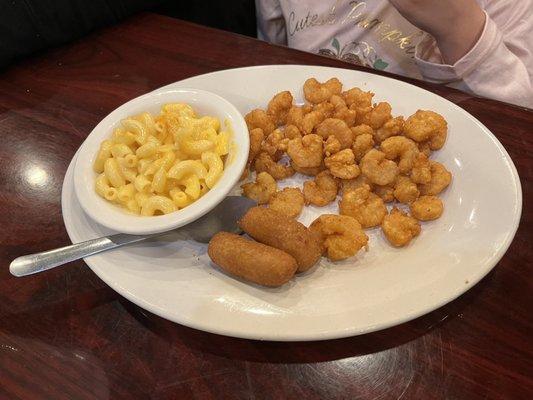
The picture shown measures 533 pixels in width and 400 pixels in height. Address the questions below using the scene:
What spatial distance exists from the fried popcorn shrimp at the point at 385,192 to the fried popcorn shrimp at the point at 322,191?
0.33 ft

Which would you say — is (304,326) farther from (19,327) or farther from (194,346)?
(19,327)

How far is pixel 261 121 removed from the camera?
1.21m

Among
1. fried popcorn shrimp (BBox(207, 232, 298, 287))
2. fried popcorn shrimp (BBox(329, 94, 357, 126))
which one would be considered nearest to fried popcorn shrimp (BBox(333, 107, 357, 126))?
fried popcorn shrimp (BBox(329, 94, 357, 126))

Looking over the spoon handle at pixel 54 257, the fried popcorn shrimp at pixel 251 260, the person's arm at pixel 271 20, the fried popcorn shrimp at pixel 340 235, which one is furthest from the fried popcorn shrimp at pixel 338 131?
the person's arm at pixel 271 20

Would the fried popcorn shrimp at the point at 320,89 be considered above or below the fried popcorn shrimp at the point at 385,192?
above

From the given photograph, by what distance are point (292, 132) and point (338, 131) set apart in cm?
12

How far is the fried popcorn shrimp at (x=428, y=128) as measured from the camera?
3.55 feet

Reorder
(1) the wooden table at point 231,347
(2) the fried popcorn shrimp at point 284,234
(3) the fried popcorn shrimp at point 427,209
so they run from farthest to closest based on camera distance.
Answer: (3) the fried popcorn shrimp at point 427,209 → (2) the fried popcorn shrimp at point 284,234 → (1) the wooden table at point 231,347

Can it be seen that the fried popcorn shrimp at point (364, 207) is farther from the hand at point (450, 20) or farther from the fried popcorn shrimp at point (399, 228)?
the hand at point (450, 20)

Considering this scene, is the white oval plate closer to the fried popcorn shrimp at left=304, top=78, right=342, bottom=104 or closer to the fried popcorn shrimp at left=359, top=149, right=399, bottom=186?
the fried popcorn shrimp at left=359, top=149, right=399, bottom=186

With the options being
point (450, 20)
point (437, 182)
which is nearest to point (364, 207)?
point (437, 182)

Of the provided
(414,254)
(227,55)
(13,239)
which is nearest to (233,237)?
(414,254)

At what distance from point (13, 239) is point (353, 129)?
92cm

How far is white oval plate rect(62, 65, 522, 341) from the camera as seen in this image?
2.64ft
